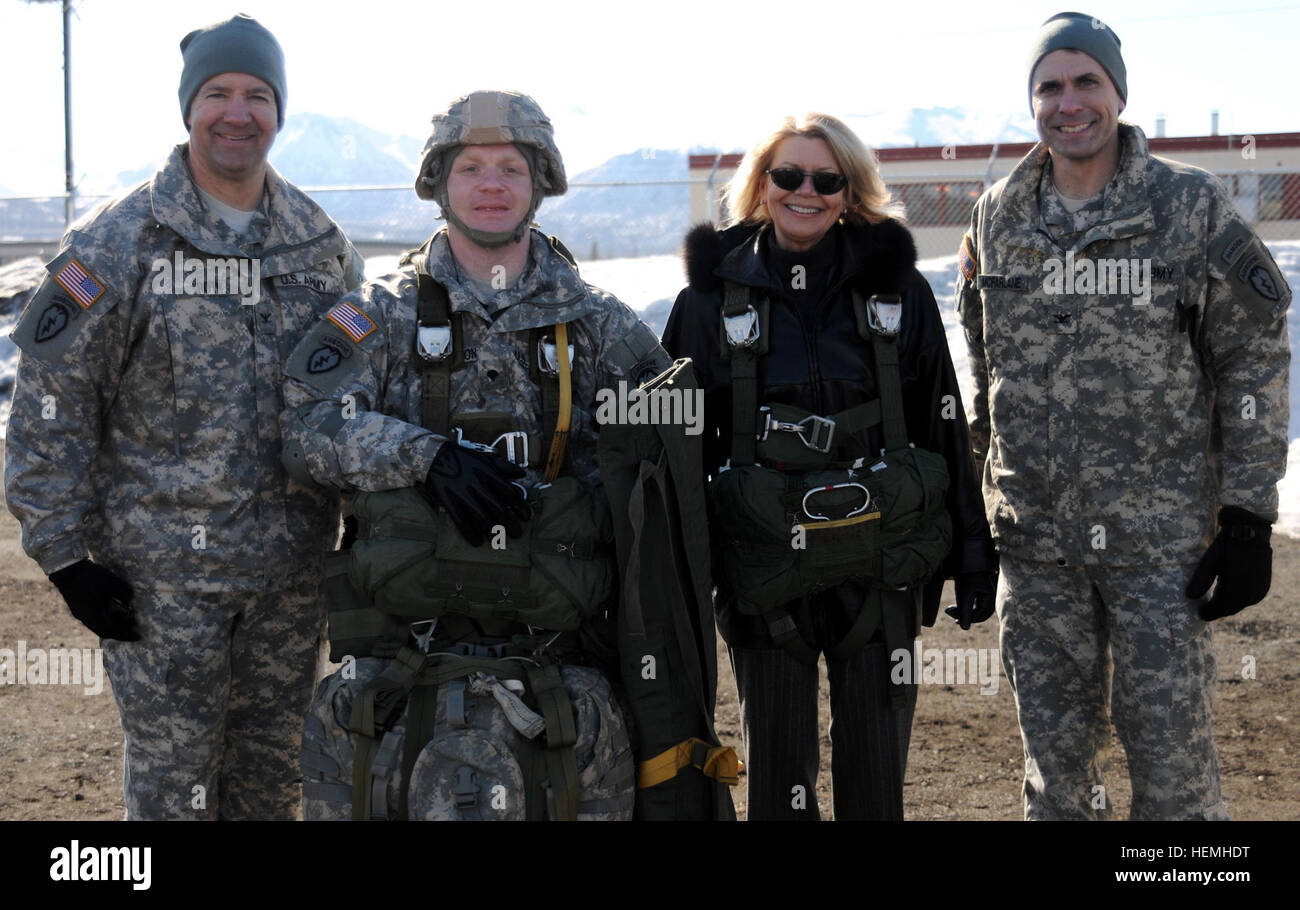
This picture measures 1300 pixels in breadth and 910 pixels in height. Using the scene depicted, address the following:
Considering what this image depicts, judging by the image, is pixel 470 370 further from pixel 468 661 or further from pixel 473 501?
pixel 468 661

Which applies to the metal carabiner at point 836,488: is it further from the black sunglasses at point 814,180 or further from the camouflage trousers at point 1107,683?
the black sunglasses at point 814,180

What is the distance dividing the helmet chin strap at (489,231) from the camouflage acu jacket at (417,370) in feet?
0.26

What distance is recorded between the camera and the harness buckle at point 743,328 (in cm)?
340

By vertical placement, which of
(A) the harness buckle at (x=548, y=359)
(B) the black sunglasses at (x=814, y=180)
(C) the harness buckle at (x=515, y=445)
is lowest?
(C) the harness buckle at (x=515, y=445)

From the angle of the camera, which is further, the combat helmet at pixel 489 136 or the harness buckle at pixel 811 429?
the harness buckle at pixel 811 429

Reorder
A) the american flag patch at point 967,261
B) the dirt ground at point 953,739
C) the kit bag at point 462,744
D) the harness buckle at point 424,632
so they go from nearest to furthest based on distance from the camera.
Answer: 1. the kit bag at point 462,744
2. the harness buckle at point 424,632
3. the american flag patch at point 967,261
4. the dirt ground at point 953,739

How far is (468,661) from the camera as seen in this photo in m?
3.00

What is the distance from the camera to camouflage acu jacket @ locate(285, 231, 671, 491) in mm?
3004

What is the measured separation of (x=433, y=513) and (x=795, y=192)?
133cm

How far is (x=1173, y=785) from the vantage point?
3.52 m

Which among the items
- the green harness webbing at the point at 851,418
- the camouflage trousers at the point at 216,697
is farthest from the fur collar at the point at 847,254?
the camouflage trousers at the point at 216,697

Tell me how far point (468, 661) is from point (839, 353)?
1.29 metres
